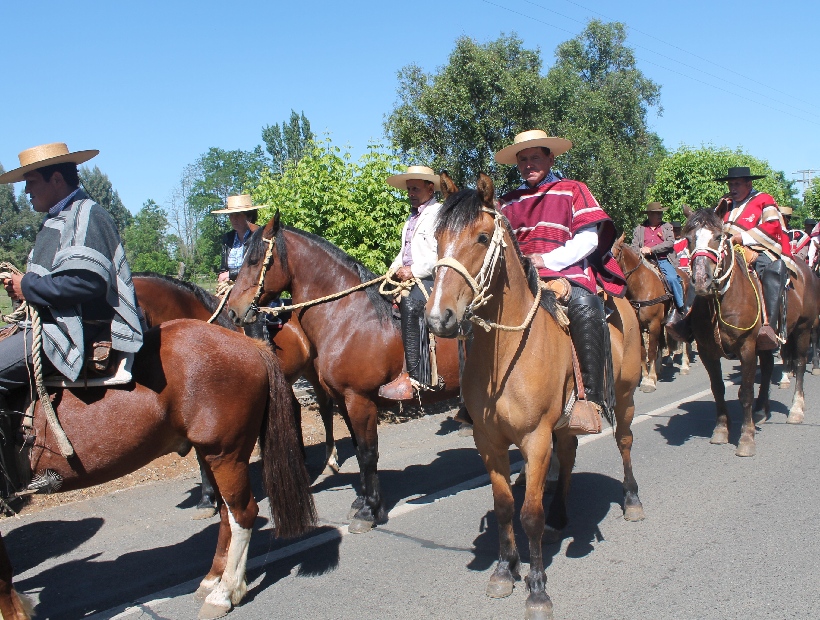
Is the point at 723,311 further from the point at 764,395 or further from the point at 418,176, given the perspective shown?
the point at 418,176

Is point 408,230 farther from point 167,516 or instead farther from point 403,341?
point 167,516

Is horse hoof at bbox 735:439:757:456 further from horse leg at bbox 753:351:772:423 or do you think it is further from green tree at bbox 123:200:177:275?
green tree at bbox 123:200:177:275

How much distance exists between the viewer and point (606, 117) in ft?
86.3

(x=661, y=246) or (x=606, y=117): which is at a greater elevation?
(x=606, y=117)

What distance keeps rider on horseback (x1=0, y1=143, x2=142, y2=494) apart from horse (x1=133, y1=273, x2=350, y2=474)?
2.39 m

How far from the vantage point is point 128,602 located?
13.9 ft

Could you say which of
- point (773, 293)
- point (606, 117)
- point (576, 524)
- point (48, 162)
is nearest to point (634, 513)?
point (576, 524)

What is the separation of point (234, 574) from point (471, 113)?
43.4ft

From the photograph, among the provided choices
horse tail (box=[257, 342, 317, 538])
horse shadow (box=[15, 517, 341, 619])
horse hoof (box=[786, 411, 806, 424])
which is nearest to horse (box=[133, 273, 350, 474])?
horse shadow (box=[15, 517, 341, 619])

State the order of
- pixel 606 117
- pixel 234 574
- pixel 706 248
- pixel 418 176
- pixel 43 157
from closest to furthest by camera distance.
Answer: pixel 43 157 < pixel 234 574 < pixel 418 176 < pixel 706 248 < pixel 606 117

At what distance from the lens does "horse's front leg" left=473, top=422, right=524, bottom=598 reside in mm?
4082

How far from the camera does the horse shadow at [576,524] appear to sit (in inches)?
184

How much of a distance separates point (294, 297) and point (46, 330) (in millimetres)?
2450

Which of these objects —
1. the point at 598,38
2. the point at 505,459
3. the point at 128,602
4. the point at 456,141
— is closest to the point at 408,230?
the point at 505,459
